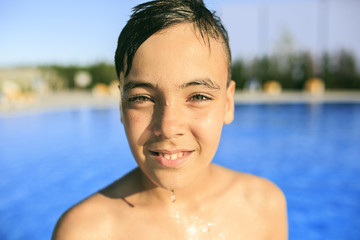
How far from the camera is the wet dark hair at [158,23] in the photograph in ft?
5.38

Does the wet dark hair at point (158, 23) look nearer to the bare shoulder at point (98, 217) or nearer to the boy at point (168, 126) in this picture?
the boy at point (168, 126)

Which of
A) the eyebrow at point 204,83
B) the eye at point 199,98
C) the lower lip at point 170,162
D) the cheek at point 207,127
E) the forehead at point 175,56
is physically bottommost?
the lower lip at point 170,162

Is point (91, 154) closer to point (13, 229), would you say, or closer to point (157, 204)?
point (13, 229)

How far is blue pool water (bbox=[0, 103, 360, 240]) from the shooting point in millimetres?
5746

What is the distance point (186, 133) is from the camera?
5.35 ft

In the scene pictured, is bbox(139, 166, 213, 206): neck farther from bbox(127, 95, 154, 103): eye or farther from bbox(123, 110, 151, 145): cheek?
bbox(127, 95, 154, 103): eye

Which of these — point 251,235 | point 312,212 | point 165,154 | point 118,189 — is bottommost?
point 312,212

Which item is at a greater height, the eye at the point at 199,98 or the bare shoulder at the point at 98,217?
the eye at the point at 199,98

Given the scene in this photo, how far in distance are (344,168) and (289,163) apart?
4.20 feet

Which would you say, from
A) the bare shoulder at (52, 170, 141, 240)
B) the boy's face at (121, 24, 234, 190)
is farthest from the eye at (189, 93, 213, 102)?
the bare shoulder at (52, 170, 141, 240)

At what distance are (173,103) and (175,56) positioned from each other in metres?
0.24

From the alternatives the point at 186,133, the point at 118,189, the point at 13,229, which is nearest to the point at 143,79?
the point at 186,133

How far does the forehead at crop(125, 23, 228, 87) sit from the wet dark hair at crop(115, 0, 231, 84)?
0.12 feet

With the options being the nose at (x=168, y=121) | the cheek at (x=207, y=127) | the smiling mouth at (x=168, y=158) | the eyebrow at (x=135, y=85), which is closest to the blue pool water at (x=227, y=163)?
the cheek at (x=207, y=127)
